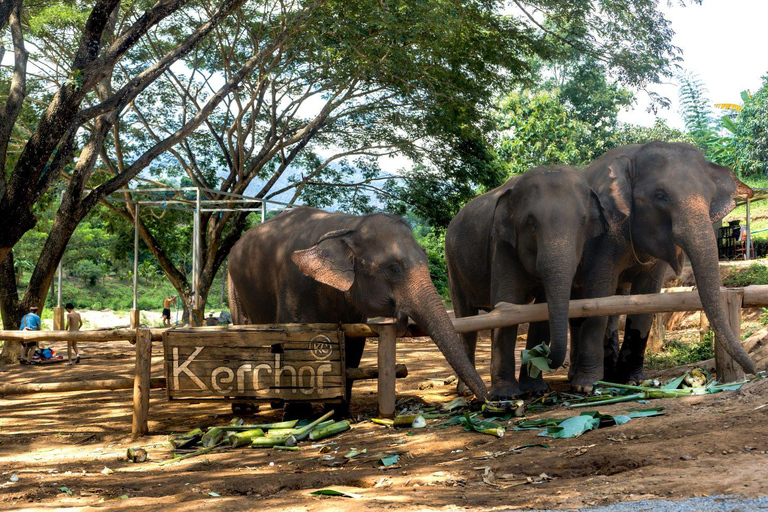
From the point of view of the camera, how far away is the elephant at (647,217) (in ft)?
24.2

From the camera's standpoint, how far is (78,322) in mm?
14992

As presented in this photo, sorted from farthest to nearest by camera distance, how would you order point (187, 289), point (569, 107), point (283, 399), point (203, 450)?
point (569, 107) < point (187, 289) < point (283, 399) < point (203, 450)

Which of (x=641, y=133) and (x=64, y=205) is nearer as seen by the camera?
(x=64, y=205)

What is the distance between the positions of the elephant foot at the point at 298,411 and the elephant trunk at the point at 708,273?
3.77 m

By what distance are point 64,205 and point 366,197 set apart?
12860mm

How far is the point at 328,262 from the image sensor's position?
7.24m

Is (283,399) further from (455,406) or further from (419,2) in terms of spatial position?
(419,2)

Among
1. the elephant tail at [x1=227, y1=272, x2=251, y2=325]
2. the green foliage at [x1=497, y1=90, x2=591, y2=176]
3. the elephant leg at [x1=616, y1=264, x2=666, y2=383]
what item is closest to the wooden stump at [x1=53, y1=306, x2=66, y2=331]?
the elephant tail at [x1=227, y1=272, x2=251, y2=325]

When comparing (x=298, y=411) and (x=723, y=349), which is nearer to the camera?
(x=723, y=349)

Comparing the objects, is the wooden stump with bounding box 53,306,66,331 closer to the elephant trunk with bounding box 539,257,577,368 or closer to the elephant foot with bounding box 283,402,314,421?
the elephant foot with bounding box 283,402,314,421

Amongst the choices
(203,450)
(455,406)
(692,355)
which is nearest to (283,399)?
(203,450)

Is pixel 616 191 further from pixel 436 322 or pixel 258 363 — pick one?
pixel 258 363

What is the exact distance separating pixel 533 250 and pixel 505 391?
1434 mm

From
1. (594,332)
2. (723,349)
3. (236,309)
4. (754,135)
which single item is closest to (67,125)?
(236,309)
